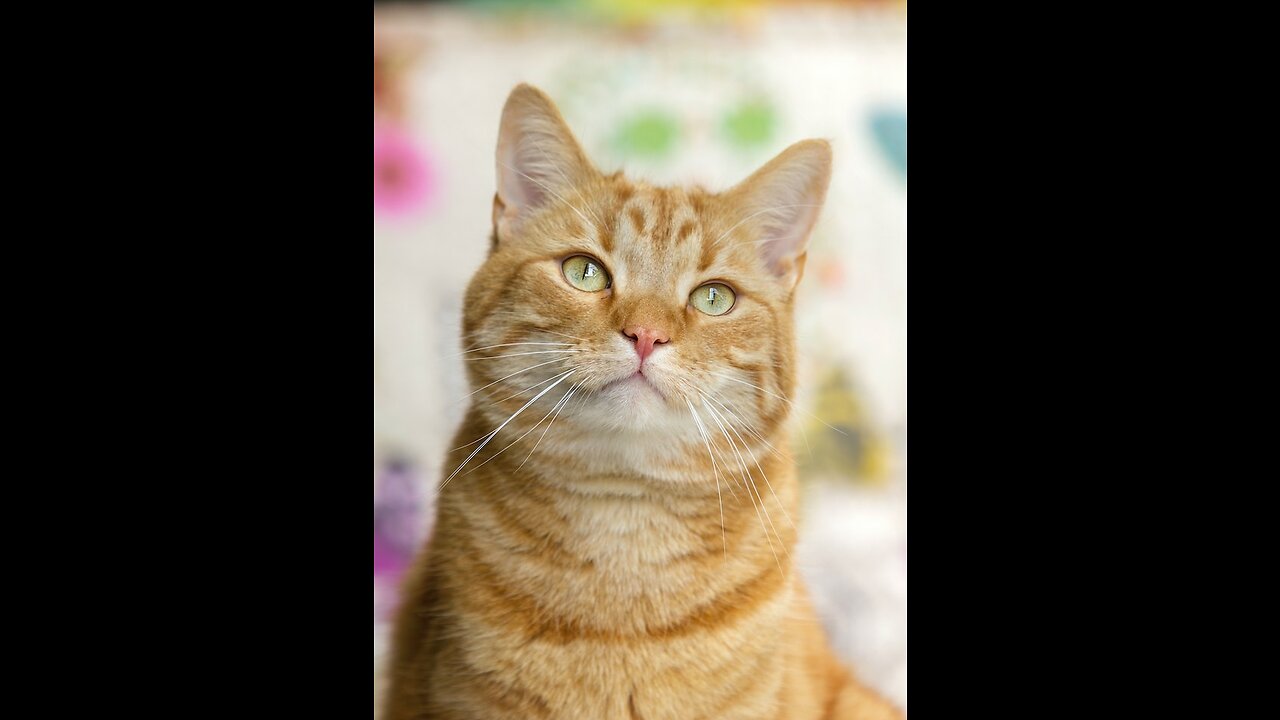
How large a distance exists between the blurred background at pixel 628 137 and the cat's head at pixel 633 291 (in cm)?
32

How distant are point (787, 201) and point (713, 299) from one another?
0.28m

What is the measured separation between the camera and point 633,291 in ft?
5.58

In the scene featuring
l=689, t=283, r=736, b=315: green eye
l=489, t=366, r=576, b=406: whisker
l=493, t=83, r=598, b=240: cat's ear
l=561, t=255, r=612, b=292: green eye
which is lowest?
l=489, t=366, r=576, b=406: whisker

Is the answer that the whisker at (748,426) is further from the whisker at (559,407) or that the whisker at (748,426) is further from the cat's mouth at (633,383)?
the whisker at (559,407)

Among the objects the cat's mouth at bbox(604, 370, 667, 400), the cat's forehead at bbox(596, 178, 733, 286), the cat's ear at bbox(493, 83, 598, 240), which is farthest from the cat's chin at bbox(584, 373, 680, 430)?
the cat's ear at bbox(493, 83, 598, 240)

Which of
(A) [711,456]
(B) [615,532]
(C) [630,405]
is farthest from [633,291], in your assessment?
(B) [615,532]

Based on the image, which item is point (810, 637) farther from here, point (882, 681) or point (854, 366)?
point (854, 366)

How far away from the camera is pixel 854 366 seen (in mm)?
2502

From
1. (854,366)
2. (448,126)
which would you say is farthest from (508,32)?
(854,366)

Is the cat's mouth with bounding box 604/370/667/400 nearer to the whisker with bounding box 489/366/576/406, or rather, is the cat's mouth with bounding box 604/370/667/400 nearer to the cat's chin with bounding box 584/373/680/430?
the cat's chin with bounding box 584/373/680/430

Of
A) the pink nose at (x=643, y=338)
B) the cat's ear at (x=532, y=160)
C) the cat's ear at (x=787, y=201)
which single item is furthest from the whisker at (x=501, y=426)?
the cat's ear at (x=787, y=201)

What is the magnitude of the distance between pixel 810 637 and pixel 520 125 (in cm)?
121

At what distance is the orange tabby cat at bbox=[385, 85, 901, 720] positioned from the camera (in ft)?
5.43

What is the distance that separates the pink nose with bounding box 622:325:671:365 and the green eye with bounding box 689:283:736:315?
0.55 feet
